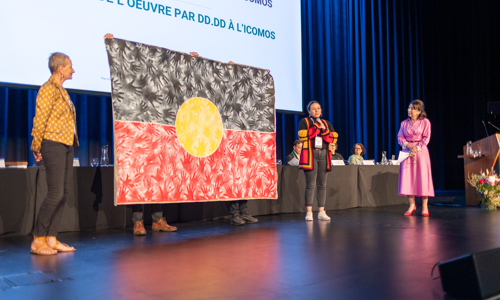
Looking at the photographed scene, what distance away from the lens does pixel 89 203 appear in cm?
441

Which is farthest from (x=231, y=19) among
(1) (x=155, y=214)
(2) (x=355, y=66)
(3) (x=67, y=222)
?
(2) (x=355, y=66)

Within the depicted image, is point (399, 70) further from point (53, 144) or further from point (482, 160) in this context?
point (53, 144)

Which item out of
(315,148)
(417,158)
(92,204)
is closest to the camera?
(92,204)

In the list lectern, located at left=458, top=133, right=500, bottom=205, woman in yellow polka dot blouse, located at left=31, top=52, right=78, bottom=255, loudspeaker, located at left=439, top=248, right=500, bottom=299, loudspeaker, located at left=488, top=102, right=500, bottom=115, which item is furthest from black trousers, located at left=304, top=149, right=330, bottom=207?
loudspeaker, located at left=488, top=102, right=500, bottom=115

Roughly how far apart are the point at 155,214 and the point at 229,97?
1444 millimetres

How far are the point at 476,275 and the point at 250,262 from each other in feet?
4.56

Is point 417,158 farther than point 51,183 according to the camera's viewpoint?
Yes

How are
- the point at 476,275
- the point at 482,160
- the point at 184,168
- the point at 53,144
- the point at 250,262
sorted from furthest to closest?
the point at 482,160
the point at 184,168
the point at 53,144
the point at 250,262
the point at 476,275

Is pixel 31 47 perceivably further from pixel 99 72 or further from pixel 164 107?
pixel 164 107

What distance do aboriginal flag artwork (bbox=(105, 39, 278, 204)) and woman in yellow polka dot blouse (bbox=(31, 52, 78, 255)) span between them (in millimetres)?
576

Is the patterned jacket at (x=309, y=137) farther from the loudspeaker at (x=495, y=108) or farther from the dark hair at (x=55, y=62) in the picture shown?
the loudspeaker at (x=495, y=108)

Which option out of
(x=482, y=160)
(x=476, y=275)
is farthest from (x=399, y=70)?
(x=476, y=275)

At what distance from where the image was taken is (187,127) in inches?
169

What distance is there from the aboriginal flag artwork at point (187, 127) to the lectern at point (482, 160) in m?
3.73
